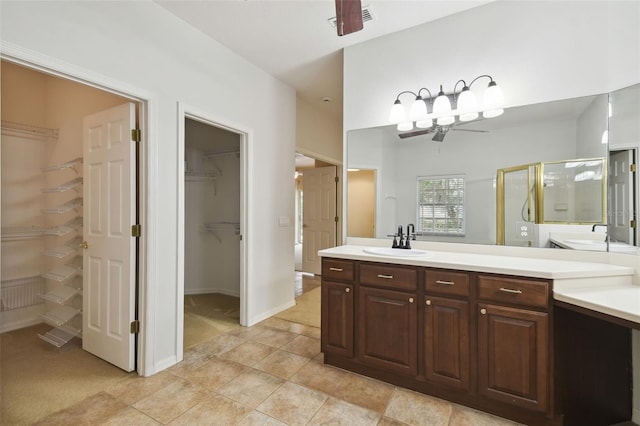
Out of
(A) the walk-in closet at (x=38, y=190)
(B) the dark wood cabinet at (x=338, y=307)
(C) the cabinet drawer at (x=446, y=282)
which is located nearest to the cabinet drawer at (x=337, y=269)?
(B) the dark wood cabinet at (x=338, y=307)

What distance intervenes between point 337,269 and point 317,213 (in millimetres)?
3211

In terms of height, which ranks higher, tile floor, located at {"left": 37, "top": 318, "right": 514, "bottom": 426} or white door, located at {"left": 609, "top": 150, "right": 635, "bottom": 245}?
white door, located at {"left": 609, "top": 150, "right": 635, "bottom": 245}

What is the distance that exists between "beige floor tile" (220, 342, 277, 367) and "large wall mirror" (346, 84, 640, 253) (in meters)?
1.30

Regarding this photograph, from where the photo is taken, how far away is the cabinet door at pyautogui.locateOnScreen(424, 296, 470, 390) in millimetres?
1790

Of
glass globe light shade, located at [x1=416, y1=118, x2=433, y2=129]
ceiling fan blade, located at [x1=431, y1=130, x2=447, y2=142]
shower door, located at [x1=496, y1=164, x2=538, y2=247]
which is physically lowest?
shower door, located at [x1=496, y1=164, x2=538, y2=247]

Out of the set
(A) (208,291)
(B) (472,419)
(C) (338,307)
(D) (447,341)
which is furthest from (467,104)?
(A) (208,291)

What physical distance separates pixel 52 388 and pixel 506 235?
340cm

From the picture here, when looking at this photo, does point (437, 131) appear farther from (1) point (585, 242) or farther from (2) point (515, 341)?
(2) point (515, 341)

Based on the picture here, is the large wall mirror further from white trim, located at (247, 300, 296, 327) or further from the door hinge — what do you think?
the door hinge

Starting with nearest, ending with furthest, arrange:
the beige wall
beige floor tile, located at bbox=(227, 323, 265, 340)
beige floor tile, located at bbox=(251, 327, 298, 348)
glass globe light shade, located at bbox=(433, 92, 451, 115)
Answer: glass globe light shade, located at bbox=(433, 92, 451, 115), beige floor tile, located at bbox=(251, 327, 298, 348), beige floor tile, located at bbox=(227, 323, 265, 340), the beige wall

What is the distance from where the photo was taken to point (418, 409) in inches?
71.5

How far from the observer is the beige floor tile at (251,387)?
1920 mm

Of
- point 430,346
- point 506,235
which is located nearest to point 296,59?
point 506,235

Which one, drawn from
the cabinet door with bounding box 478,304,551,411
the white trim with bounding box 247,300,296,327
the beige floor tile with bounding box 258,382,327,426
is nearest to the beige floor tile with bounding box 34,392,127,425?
the beige floor tile with bounding box 258,382,327,426
